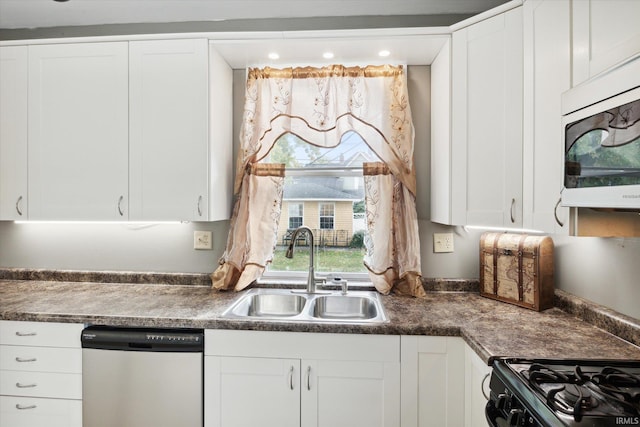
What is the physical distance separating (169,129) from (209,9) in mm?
814

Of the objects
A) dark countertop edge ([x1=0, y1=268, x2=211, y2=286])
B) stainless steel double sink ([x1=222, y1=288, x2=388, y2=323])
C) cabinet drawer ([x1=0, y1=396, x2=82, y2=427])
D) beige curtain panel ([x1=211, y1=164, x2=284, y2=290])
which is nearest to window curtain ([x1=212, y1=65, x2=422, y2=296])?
beige curtain panel ([x1=211, y1=164, x2=284, y2=290])

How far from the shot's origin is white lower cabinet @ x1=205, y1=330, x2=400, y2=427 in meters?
1.57

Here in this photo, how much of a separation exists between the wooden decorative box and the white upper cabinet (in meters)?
0.23

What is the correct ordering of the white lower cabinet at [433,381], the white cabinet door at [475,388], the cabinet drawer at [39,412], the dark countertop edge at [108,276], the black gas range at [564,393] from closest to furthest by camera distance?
the black gas range at [564,393] < the white cabinet door at [475,388] < the white lower cabinet at [433,381] < the cabinet drawer at [39,412] < the dark countertop edge at [108,276]

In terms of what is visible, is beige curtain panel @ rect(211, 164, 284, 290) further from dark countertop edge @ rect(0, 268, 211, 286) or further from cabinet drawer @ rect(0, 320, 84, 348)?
cabinet drawer @ rect(0, 320, 84, 348)

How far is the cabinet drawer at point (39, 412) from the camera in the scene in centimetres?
167

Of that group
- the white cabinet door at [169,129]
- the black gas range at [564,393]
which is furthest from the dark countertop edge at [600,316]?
the white cabinet door at [169,129]

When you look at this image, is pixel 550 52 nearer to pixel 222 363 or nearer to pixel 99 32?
pixel 222 363

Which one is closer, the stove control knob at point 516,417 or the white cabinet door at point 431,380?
the stove control knob at point 516,417

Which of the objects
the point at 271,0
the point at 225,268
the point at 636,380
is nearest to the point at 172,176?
the point at 225,268

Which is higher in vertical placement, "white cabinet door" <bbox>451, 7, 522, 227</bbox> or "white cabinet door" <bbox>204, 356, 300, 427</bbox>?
"white cabinet door" <bbox>451, 7, 522, 227</bbox>

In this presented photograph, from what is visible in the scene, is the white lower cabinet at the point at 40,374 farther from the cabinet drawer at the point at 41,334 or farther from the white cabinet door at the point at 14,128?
the white cabinet door at the point at 14,128

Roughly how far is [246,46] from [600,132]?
5.62 feet

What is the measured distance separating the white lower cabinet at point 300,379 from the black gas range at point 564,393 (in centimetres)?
53
